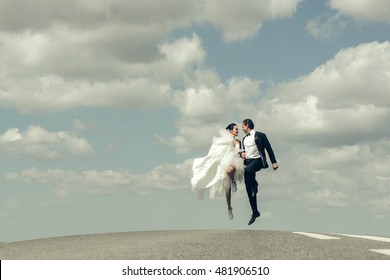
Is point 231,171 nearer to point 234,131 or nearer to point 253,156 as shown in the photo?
point 234,131

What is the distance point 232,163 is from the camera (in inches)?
693

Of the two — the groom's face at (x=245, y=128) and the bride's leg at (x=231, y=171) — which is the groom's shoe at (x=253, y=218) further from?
the groom's face at (x=245, y=128)

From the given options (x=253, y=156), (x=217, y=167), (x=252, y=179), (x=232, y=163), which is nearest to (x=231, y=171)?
(x=232, y=163)

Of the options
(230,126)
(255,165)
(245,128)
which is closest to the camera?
(255,165)

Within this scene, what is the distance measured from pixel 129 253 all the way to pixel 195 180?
32.7ft

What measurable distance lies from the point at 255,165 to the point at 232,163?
1720 mm

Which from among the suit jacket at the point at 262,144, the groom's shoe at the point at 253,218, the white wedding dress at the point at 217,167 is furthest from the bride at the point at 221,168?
the suit jacket at the point at 262,144

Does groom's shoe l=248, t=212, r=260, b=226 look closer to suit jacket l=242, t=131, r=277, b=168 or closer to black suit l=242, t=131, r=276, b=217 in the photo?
black suit l=242, t=131, r=276, b=217

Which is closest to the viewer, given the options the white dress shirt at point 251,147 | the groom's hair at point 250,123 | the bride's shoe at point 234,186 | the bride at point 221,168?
the white dress shirt at point 251,147

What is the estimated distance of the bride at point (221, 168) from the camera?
57.2 feet
